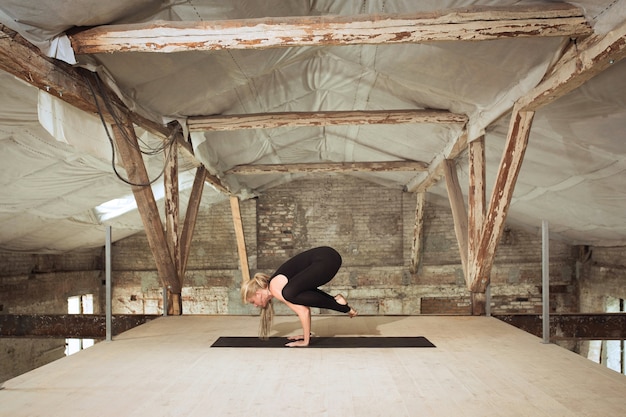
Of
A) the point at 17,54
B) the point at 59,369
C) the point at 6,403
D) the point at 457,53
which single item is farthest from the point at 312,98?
the point at 6,403

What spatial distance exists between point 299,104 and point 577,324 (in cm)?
404

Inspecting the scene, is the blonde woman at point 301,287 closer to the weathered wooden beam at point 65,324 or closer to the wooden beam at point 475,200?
the wooden beam at point 475,200

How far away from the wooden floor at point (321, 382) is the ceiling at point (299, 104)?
1.69 meters

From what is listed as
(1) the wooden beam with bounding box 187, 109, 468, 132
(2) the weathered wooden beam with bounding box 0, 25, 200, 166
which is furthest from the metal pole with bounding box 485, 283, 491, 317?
(2) the weathered wooden beam with bounding box 0, 25, 200, 166

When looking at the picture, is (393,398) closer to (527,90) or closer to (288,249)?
(527,90)


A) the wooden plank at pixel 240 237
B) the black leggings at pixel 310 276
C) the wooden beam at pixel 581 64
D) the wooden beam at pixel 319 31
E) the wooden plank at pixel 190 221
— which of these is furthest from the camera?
the wooden plank at pixel 240 237

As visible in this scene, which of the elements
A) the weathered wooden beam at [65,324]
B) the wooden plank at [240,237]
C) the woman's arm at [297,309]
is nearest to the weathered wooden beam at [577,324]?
the woman's arm at [297,309]

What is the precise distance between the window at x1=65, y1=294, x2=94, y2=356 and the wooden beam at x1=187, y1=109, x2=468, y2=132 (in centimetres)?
595

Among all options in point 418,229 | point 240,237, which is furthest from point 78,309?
point 418,229

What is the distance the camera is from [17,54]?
278 cm

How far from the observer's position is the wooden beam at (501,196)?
4016 millimetres

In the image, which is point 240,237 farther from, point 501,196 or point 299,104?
point 501,196

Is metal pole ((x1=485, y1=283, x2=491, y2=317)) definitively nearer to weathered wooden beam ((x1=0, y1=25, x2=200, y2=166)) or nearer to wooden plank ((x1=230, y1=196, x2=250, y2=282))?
weathered wooden beam ((x1=0, y1=25, x2=200, y2=166))

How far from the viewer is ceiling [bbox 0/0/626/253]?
330cm
